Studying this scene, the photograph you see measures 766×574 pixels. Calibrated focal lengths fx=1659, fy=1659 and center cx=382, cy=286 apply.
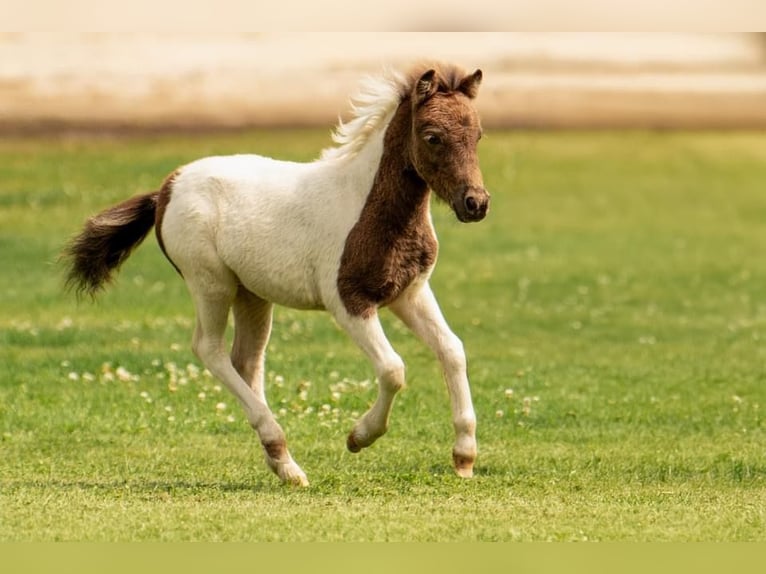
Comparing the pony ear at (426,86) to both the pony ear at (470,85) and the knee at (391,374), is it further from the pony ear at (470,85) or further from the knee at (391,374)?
the knee at (391,374)

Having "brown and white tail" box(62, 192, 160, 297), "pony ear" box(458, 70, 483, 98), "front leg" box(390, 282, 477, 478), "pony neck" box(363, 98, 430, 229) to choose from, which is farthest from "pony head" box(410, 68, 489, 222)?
"brown and white tail" box(62, 192, 160, 297)

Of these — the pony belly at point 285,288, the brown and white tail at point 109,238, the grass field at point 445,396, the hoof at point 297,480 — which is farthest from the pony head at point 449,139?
the brown and white tail at point 109,238

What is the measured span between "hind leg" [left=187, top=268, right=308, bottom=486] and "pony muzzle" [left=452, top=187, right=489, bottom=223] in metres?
1.81

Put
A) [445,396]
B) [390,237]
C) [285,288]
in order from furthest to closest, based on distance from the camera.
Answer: [445,396], [285,288], [390,237]

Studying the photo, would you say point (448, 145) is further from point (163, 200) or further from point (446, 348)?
point (163, 200)

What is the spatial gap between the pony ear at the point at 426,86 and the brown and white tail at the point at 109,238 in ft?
7.15

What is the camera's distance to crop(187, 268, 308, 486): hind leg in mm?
10109

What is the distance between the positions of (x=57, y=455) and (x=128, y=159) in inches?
697

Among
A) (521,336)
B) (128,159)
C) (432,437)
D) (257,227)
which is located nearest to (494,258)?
(521,336)

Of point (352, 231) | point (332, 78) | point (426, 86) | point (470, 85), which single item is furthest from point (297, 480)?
point (332, 78)

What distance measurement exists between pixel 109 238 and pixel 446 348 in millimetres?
2523

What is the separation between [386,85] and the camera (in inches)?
395

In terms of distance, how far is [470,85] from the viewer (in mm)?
9773

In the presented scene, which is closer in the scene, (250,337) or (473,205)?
(473,205)
